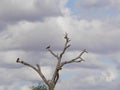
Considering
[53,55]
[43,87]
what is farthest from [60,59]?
[43,87]

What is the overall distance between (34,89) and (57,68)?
86.3 metres

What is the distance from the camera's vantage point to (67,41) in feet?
161

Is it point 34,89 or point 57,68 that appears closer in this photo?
point 57,68

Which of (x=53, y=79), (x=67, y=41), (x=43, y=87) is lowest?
(x=53, y=79)

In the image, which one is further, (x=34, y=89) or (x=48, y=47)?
(x=34, y=89)

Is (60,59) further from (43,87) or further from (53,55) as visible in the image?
(43,87)

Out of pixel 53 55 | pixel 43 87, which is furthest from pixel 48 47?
pixel 43 87

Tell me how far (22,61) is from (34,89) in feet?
281

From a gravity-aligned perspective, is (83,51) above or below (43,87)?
below

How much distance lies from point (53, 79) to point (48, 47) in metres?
4.12

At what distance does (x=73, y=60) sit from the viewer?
50.1 m

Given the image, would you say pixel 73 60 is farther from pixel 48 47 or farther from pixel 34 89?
pixel 34 89

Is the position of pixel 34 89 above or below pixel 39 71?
above

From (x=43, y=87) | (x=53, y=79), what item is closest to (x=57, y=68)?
(x=53, y=79)
